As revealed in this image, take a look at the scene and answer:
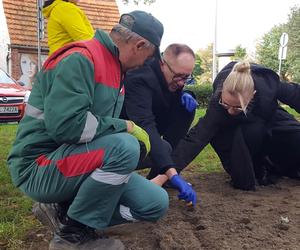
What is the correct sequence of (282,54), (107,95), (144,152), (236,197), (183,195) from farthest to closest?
(282,54) → (236,197) → (183,195) → (144,152) → (107,95)

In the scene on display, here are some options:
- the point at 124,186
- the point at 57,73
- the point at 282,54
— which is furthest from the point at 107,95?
the point at 282,54

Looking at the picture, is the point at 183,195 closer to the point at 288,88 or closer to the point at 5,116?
the point at 288,88

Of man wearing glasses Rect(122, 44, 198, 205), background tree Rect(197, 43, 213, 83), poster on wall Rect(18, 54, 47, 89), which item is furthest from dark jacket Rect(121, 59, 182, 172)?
background tree Rect(197, 43, 213, 83)

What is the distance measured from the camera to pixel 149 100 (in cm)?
301

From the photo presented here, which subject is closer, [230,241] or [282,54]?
[230,241]

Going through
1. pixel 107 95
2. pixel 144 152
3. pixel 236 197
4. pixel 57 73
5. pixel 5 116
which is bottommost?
pixel 5 116

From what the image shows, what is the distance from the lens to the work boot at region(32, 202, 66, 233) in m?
2.25

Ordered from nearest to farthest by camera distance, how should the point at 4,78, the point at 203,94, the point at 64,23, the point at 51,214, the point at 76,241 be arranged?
the point at 76,241, the point at 51,214, the point at 64,23, the point at 4,78, the point at 203,94

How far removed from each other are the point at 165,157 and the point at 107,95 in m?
0.78

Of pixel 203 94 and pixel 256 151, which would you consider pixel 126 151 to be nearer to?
pixel 256 151

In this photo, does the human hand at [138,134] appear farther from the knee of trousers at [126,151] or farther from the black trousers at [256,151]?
the black trousers at [256,151]

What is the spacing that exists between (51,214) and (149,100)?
1.06m

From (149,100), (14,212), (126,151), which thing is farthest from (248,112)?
(14,212)

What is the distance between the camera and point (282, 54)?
12.8m
